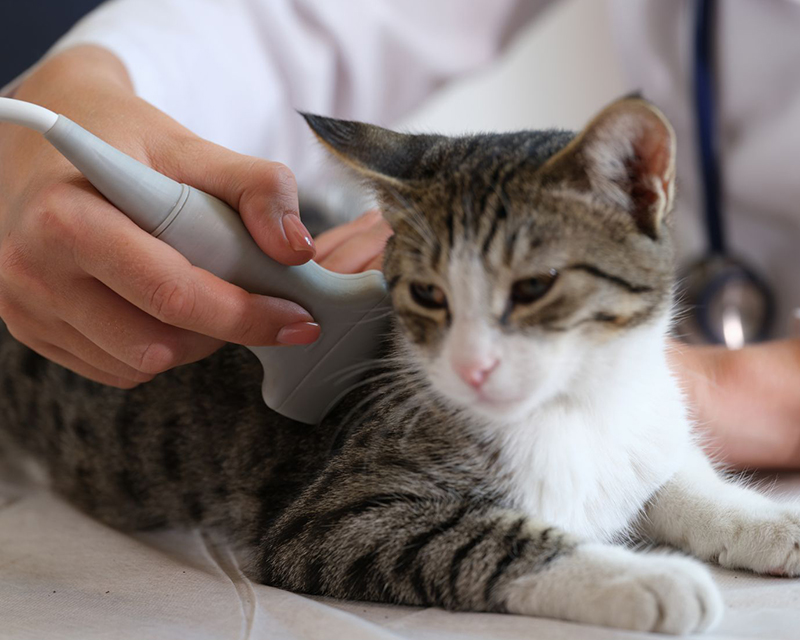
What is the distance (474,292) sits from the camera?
784 millimetres

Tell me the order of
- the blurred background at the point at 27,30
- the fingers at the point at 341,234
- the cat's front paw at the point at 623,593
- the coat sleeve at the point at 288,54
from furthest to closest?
the blurred background at the point at 27,30 < the coat sleeve at the point at 288,54 < the fingers at the point at 341,234 < the cat's front paw at the point at 623,593

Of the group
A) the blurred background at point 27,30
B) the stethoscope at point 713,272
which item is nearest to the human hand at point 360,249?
the stethoscope at point 713,272

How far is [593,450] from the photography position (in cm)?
88

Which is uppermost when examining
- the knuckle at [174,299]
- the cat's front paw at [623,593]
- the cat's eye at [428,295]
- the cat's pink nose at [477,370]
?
the knuckle at [174,299]

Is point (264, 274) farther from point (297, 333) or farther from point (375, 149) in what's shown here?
point (375, 149)

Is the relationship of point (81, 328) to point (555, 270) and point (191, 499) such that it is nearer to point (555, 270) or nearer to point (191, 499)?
point (191, 499)

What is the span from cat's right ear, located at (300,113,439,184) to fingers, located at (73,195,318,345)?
19cm

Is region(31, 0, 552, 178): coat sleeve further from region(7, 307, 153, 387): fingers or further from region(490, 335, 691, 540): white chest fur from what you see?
region(490, 335, 691, 540): white chest fur

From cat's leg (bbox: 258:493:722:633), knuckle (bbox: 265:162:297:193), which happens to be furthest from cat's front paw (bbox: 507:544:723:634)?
knuckle (bbox: 265:162:297:193)

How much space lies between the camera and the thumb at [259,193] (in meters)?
0.79

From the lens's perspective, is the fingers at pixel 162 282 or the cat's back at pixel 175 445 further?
the cat's back at pixel 175 445

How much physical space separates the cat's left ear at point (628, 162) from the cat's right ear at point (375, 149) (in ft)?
0.59

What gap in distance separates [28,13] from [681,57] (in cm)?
148

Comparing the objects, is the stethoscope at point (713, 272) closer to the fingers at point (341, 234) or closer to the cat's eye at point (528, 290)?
the fingers at point (341, 234)
